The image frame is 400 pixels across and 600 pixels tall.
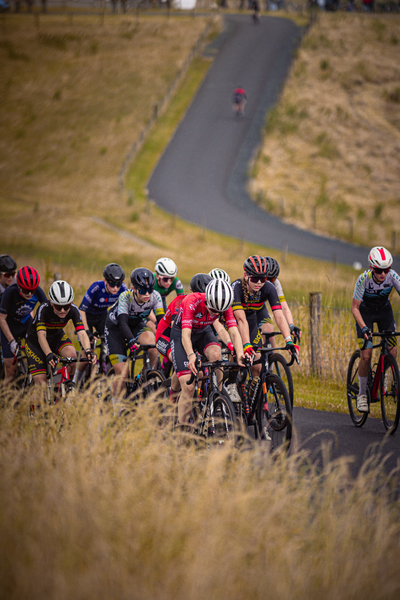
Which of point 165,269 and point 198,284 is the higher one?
point 165,269

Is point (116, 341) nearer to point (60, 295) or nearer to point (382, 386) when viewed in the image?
point (60, 295)

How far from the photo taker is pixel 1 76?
2105 inches

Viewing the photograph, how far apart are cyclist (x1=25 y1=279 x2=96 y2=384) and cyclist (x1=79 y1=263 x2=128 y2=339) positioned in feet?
2.94

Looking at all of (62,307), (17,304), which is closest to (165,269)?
(62,307)

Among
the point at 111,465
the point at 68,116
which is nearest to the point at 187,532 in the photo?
the point at 111,465

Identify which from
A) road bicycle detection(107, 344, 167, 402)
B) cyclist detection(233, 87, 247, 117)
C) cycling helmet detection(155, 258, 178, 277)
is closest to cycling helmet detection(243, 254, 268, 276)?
road bicycle detection(107, 344, 167, 402)

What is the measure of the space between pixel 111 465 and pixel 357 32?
58.3 metres

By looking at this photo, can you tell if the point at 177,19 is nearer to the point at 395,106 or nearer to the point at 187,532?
the point at 395,106

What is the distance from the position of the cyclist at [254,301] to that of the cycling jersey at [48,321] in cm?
220

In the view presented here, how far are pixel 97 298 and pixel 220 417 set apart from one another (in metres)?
4.05

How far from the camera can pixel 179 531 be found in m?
3.64

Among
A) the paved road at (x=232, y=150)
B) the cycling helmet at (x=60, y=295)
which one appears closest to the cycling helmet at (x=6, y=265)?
the cycling helmet at (x=60, y=295)

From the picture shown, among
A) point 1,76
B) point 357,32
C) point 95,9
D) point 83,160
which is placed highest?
point 95,9

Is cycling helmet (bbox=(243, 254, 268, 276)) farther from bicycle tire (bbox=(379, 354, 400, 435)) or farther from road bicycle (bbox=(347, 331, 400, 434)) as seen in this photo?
bicycle tire (bbox=(379, 354, 400, 435))
